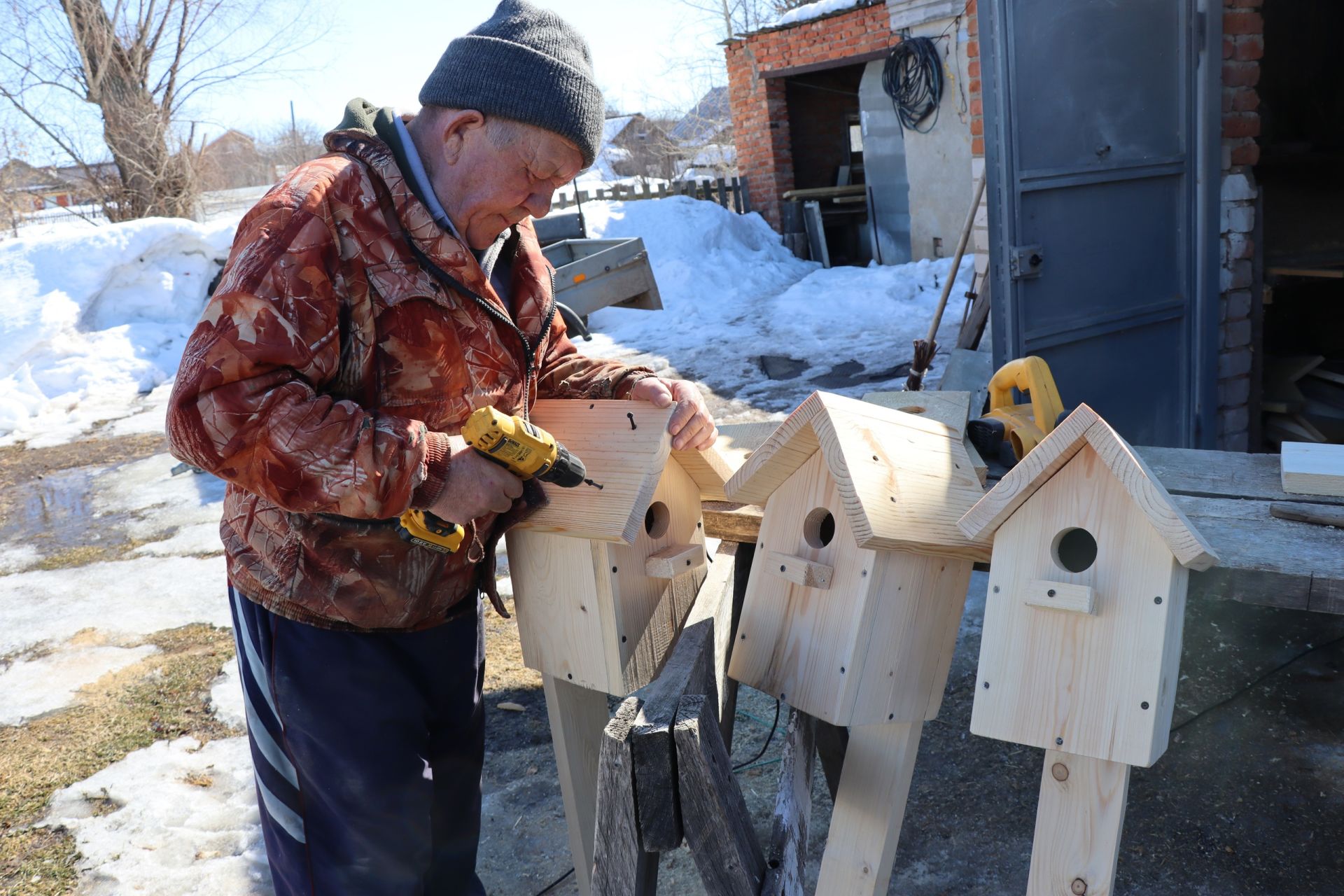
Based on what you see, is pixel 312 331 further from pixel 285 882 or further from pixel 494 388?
pixel 285 882

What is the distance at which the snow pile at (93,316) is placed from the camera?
9.46m

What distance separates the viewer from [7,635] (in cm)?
472

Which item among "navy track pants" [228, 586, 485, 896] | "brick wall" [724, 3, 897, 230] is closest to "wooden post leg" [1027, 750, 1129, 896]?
"navy track pants" [228, 586, 485, 896]

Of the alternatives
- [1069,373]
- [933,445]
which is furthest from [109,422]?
[933,445]

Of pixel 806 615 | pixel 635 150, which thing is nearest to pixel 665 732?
pixel 806 615

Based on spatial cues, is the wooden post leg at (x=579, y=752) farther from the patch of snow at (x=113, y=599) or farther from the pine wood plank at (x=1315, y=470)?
the patch of snow at (x=113, y=599)

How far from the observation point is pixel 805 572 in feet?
5.90

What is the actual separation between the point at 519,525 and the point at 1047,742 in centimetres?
107

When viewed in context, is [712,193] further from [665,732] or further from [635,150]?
[635,150]

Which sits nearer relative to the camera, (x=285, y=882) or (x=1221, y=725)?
(x=285, y=882)

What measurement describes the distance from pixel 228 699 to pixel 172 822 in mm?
819

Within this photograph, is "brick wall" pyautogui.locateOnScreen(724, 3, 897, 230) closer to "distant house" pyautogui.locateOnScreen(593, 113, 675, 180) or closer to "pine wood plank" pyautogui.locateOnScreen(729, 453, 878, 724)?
"pine wood plank" pyautogui.locateOnScreen(729, 453, 878, 724)

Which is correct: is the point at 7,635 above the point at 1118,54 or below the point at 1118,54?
below

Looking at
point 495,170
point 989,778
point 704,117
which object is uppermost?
point 704,117
